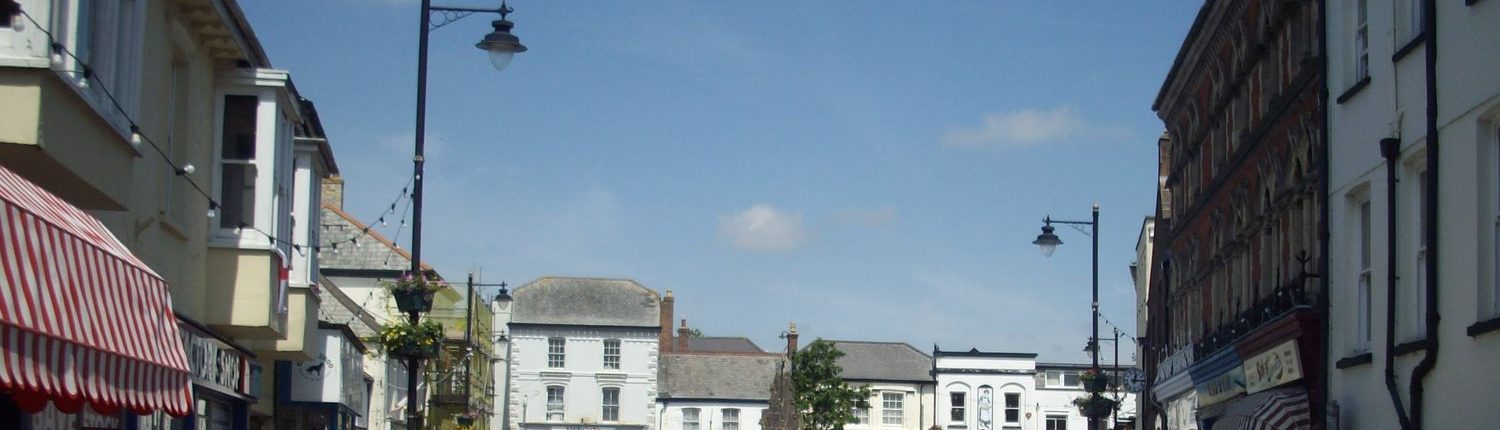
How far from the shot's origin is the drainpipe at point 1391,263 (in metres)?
18.3

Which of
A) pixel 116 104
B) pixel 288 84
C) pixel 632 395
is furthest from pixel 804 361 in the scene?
pixel 116 104

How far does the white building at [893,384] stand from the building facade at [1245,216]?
169 feet

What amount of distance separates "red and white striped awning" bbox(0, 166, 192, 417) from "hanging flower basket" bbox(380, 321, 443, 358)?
927 centimetres

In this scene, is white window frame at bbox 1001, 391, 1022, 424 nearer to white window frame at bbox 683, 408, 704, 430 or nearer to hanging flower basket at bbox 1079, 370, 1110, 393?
white window frame at bbox 683, 408, 704, 430

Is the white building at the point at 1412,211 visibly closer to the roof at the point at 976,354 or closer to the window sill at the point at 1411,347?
the window sill at the point at 1411,347

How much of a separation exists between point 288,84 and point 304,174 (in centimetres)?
411

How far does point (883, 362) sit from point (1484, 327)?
263 feet

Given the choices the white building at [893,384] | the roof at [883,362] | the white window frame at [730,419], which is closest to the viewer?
the white building at [893,384]

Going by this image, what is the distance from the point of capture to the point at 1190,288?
37.4m

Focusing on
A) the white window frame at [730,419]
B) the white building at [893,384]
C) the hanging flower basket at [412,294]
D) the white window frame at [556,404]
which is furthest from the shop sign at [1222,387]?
the white window frame at [730,419]

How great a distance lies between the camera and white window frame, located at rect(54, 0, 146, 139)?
12.8m

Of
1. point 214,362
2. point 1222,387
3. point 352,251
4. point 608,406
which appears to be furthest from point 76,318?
point 608,406

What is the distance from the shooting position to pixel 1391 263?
1841 cm

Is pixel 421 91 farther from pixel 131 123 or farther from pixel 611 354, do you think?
pixel 611 354
